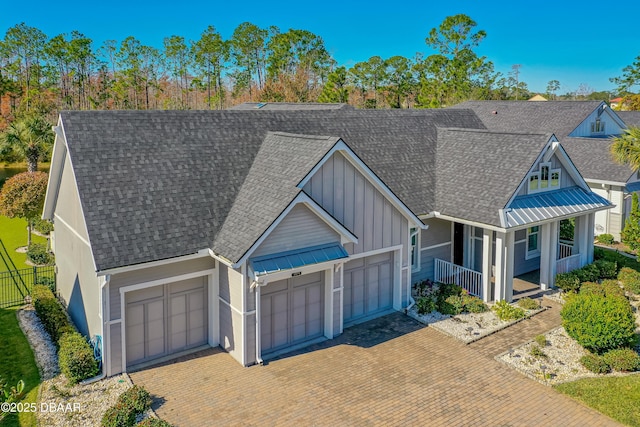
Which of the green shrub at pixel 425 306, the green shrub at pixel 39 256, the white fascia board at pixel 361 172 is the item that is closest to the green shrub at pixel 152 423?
the white fascia board at pixel 361 172

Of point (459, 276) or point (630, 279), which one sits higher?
point (459, 276)

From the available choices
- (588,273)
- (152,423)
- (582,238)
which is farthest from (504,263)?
(152,423)

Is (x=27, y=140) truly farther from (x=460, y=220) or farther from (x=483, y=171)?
(x=483, y=171)

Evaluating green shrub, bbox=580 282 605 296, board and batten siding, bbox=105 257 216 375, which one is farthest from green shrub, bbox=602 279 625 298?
board and batten siding, bbox=105 257 216 375

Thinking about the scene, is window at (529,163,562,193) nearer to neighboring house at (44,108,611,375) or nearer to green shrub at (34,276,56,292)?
neighboring house at (44,108,611,375)

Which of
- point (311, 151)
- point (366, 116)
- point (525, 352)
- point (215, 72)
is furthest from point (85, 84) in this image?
point (525, 352)

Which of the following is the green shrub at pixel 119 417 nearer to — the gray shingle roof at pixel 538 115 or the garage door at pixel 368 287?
the garage door at pixel 368 287

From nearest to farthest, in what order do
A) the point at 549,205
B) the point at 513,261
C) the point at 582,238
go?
the point at 513,261
the point at 549,205
the point at 582,238

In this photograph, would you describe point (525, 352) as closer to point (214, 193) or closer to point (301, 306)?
point (301, 306)
